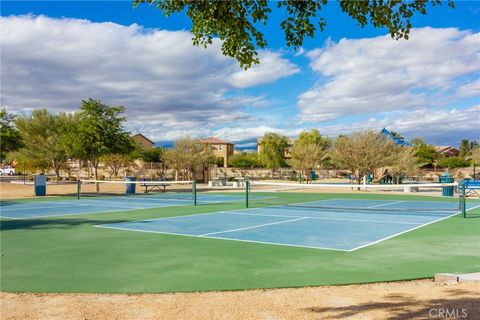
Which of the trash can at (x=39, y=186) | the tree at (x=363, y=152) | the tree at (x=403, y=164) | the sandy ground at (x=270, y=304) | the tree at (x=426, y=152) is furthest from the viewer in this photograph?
the tree at (x=426, y=152)

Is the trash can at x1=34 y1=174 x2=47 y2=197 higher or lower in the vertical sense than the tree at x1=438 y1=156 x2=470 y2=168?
lower

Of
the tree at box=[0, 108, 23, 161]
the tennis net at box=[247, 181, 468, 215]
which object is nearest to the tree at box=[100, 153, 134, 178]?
the tree at box=[0, 108, 23, 161]

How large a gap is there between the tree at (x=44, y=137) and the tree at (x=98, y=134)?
15.0 m

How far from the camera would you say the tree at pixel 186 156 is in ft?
A: 145

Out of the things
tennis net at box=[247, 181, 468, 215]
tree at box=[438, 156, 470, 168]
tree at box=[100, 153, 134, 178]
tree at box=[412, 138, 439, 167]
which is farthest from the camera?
tree at box=[412, 138, 439, 167]

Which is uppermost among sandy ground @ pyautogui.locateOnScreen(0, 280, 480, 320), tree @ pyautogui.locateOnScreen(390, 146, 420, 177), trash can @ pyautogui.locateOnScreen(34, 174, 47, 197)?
tree @ pyautogui.locateOnScreen(390, 146, 420, 177)

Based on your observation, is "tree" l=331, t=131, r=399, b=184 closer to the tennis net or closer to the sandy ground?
the tennis net

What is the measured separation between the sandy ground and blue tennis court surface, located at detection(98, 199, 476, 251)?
3.02 meters

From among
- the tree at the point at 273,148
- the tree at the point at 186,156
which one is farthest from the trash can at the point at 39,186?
the tree at the point at 273,148

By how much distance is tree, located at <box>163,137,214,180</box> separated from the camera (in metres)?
44.3
